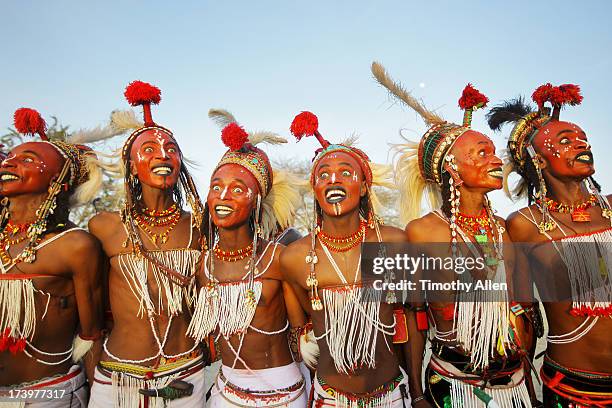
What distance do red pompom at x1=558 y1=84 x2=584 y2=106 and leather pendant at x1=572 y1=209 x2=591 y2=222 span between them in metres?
1.01

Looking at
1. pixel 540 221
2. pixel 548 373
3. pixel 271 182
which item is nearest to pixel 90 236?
pixel 271 182

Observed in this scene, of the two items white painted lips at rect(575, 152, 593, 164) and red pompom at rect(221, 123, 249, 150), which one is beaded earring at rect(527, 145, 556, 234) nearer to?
white painted lips at rect(575, 152, 593, 164)

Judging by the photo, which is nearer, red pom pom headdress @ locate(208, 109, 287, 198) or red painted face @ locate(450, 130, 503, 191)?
red painted face @ locate(450, 130, 503, 191)

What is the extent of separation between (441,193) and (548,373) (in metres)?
1.79

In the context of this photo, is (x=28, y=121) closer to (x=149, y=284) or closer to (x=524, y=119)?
(x=149, y=284)

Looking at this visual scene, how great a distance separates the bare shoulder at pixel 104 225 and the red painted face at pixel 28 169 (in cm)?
52

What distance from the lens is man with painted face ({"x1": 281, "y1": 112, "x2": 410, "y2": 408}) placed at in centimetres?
311

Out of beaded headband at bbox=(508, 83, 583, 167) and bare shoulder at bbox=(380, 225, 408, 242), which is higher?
beaded headband at bbox=(508, 83, 583, 167)

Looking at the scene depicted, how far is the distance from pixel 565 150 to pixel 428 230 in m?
1.38

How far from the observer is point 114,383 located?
3.35 m

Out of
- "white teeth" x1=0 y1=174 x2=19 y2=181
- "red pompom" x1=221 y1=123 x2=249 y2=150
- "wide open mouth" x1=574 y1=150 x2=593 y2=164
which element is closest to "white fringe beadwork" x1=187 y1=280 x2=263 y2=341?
"red pompom" x1=221 y1=123 x2=249 y2=150

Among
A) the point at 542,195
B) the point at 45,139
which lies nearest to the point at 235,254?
the point at 45,139

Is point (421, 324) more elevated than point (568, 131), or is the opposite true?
point (568, 131)

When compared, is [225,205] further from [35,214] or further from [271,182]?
[35,214]
